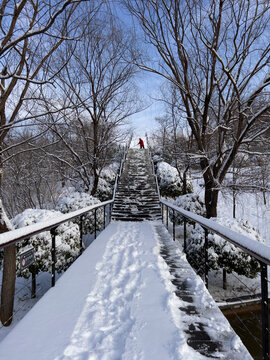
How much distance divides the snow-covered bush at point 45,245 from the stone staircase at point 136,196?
3061 mm

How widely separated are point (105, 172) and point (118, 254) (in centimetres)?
1145

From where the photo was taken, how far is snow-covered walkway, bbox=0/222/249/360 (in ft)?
5.51

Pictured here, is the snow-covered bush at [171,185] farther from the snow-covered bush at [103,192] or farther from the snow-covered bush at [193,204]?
the snow-covered bush at [103,192]

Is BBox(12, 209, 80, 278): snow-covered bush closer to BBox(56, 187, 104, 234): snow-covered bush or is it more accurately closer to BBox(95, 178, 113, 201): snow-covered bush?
BBox(56, 187, 104, 234): snow-covered bush

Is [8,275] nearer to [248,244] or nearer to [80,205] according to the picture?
[80,205]

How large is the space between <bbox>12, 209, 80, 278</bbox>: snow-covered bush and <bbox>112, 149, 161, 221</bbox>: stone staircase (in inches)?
121

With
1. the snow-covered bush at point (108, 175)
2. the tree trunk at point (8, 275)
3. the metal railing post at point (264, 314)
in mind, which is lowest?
the tree trunk at point (8, 275)

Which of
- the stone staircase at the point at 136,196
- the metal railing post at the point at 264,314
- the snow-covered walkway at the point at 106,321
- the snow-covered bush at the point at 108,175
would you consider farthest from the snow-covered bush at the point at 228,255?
the snow-covered bush at the point at 108,175

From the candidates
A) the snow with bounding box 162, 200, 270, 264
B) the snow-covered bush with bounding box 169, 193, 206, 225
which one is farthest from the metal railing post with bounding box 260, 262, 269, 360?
the snow-covered bush with bounding box 169, 193, 206, 225

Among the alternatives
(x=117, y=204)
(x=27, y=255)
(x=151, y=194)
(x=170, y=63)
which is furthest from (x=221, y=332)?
(x=151, y=194)

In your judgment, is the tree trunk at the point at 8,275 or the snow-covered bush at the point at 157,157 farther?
the snow-covered bush at the point at 157,157

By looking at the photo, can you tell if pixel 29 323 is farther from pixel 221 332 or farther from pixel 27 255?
pixel 221 332

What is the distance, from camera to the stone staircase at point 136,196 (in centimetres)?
1014

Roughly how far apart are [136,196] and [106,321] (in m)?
10.0
